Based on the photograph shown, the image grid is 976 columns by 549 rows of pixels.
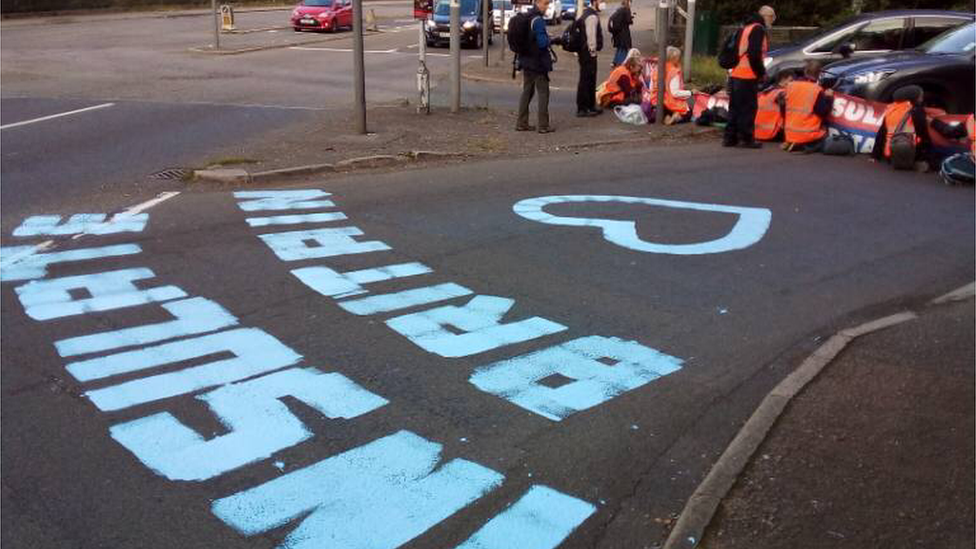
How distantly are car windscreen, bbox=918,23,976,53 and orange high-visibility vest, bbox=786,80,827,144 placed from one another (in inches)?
103

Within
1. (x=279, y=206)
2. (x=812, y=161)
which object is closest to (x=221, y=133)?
(x=279, y=206)

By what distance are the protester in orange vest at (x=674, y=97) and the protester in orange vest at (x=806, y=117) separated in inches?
87.5

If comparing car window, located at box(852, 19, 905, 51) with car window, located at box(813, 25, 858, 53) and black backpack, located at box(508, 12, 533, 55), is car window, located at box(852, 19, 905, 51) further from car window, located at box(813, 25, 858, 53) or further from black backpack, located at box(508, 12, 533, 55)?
black backpack, located at box(508, 12, 533, 55)

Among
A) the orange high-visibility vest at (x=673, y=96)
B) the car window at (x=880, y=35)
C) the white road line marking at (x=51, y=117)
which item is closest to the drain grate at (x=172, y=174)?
the white road line marking at (x=51, y=117)

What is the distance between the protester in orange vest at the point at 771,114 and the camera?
1352cm

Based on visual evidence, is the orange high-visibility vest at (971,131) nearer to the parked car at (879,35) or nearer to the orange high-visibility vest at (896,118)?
the orange high-visibility vest at (896,118)

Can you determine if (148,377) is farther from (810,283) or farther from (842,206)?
(842,206)

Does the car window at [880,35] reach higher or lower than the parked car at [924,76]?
higher

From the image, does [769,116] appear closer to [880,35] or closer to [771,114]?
[771,114]

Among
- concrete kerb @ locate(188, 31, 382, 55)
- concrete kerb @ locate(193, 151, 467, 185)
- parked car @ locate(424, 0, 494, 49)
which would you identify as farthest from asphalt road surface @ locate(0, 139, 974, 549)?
parked car @ locate(424, 0, 494, 49)

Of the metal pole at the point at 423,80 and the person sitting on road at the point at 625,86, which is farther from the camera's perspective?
the person sitting on road at the point at 625,86

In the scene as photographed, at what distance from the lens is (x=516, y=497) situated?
420cm

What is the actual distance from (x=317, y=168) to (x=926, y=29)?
35.9ft

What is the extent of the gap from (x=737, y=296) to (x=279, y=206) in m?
4.75
